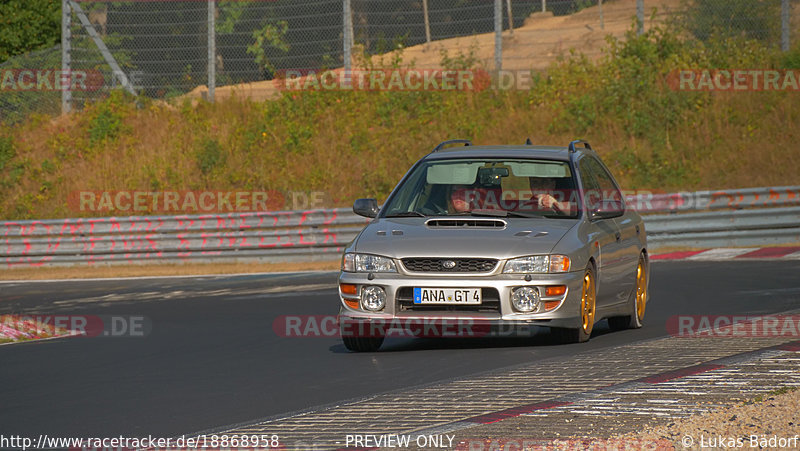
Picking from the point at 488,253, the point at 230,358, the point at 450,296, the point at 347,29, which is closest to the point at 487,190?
the point at 488,253

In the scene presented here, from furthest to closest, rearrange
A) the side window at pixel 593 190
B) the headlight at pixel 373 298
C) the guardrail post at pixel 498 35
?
the guardrail post at pixel 498 35 → the side window at pixel 593 190 → the headlight at pixel 373 298

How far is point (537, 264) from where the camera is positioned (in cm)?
972

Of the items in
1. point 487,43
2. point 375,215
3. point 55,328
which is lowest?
point 55,328

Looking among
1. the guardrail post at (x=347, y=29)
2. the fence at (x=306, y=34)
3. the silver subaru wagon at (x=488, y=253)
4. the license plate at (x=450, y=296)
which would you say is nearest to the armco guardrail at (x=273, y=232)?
the guardrail post at (x=347, y=29)

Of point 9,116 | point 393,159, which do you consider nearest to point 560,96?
point 393,159

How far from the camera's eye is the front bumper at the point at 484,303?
379 inches

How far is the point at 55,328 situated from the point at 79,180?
16.5 meters

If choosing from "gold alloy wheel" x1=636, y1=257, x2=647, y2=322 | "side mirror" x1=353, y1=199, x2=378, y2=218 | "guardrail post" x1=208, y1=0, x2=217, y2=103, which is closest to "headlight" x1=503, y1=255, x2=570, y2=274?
"side mirror" x1=353, y1=199, x2=378, y2=218

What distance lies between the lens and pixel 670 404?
6.77 m

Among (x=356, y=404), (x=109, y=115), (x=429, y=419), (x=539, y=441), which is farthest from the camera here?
(x=109, y=115)

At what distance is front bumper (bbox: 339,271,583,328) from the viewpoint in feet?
31.6

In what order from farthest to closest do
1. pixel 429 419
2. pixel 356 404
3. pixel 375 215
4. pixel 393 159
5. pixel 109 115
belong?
pixel 109 115
pixel 393 159
pixel 375 215
pixel 356 404
pixel 429 419

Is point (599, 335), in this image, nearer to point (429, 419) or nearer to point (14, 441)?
point (429, 419)

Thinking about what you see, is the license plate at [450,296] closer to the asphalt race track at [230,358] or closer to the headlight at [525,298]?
the headlight at [525,298]
